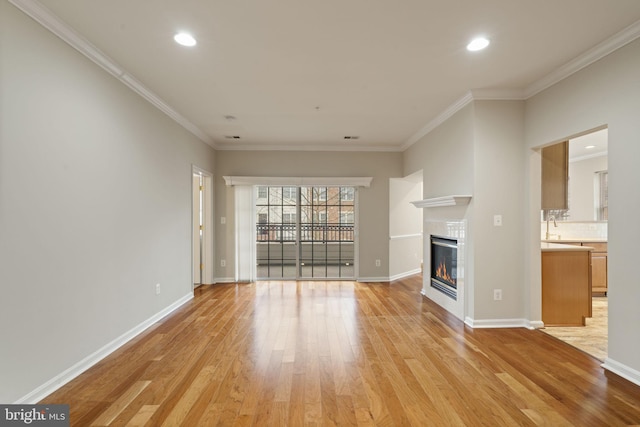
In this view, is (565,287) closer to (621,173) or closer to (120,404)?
(621,173)

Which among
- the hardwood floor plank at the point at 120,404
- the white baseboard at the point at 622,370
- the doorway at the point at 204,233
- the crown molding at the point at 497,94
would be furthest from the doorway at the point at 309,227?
the white baseboard at the point at 622,370

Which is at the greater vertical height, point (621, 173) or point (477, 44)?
point (477, 44)

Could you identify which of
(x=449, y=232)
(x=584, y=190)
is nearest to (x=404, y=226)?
(x=449, y=232)

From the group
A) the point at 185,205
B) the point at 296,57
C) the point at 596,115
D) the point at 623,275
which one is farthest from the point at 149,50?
the point at 623,275

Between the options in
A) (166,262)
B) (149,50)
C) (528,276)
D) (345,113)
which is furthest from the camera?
(345,113)

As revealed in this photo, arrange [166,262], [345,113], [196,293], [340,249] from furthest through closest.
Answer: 1. [340,249]
2. [196,293]
3. [345,113]
4. [166,262]

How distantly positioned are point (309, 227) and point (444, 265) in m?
2.71

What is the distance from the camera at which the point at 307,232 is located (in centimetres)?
624

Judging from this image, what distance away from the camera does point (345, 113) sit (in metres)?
4.20

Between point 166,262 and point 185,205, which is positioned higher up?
point 185,205

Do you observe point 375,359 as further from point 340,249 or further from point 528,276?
point 340,249

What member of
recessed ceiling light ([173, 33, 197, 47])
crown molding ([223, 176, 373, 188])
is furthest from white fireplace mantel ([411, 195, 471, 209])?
recessed ceiling light ([173, 33, 197, 47])

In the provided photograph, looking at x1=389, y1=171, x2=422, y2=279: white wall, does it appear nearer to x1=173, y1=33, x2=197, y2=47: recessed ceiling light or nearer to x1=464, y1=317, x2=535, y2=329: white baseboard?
x1=464, y1=317, x2=535, y2=329: white baseboard

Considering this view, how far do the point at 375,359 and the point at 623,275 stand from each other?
2.04 metres
